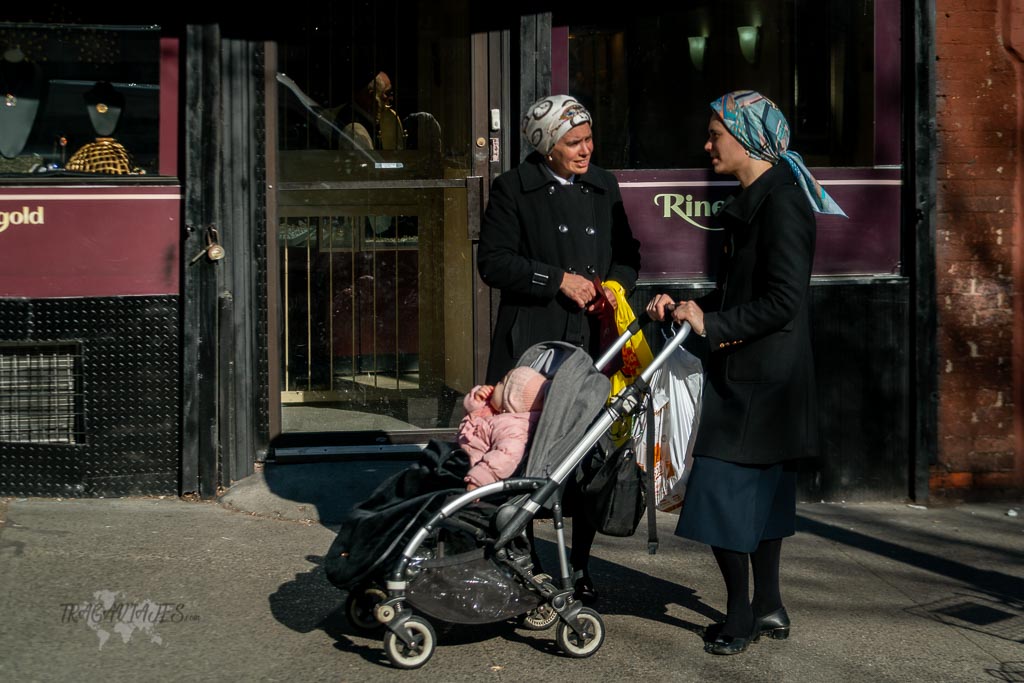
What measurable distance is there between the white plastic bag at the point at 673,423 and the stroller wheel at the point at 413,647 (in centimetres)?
105

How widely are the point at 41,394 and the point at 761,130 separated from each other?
4083 millimetres

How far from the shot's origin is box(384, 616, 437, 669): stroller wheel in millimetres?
4352

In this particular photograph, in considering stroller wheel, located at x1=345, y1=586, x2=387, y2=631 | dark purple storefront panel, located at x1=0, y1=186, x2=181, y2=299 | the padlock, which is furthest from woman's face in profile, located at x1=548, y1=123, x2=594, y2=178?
dark purple storefront panel, located at x1=0, y1=186, x2=181, y2=299

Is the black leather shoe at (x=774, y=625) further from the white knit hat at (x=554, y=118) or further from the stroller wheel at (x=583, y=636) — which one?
the white knit hat at (x=554, y=118)

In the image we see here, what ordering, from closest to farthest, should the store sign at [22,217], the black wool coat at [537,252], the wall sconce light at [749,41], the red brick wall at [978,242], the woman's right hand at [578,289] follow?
the woman's right hand at [578,289]
the black wool coat at [537,252]
the store sign at [22,217]
the red brick wall at [978,242]
the wall sconce light at [749,41]

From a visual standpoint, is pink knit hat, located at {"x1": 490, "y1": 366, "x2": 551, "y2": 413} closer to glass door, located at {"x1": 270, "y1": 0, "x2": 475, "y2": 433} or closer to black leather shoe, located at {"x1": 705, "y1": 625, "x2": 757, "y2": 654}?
black leather shoe, located at {"x1": 705, "y1": 625, "x2": 757, "y2": 654}

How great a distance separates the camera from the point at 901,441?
6.98 meters

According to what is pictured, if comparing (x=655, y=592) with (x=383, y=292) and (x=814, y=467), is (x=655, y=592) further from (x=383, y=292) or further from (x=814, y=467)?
(x=383, y=292)

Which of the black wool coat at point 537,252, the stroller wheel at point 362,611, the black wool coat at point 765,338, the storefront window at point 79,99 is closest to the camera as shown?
the black wool coat at point 765,338

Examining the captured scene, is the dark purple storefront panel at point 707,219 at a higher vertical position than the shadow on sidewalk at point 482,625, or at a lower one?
higher

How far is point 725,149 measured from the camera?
4.59m

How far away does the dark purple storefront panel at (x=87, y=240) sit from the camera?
21.5 ft

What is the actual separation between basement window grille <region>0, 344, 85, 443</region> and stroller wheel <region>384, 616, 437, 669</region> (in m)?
2.99

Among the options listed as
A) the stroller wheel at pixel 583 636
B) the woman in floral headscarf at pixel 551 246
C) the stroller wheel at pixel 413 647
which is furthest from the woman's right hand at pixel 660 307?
the stroller wheel at pixel 413 647
